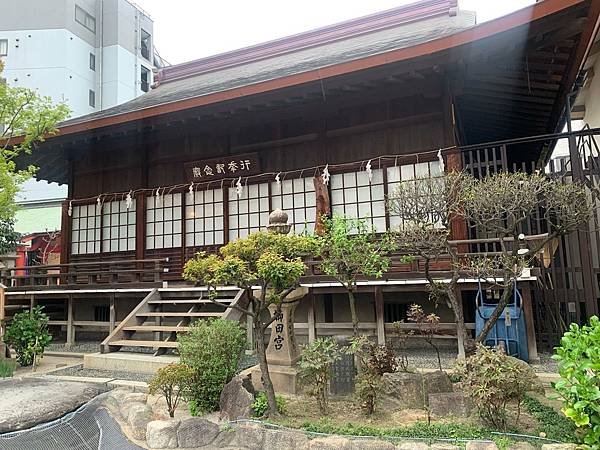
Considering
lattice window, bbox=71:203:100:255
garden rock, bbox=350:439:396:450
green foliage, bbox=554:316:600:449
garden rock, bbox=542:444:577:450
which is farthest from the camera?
lattice window, bbox=71:203:100:255

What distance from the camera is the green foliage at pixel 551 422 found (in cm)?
365

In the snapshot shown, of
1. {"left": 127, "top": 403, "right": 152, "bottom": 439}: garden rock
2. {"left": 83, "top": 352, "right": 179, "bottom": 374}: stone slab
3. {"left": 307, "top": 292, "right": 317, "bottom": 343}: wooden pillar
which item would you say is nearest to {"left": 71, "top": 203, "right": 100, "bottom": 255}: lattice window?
{"left": 83, "top": 352, "right": 179, "bottom": 374}: stone slab

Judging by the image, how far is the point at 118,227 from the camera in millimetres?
11281

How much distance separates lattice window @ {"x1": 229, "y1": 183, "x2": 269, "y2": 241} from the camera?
9633mm

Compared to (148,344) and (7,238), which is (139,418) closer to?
(148,344)

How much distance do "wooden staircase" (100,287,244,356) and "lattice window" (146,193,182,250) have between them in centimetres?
186

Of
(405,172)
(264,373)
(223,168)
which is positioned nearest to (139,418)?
(264,373)

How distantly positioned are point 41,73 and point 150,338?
2470 centimetres

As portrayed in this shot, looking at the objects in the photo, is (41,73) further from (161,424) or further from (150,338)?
(161,424)

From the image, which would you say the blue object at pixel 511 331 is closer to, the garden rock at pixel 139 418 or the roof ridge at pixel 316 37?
the garden rock at pixel 139 418

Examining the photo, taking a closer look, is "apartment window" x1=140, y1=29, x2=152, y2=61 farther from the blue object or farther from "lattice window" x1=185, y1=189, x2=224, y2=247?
the blue object

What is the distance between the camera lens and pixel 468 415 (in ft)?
14.0

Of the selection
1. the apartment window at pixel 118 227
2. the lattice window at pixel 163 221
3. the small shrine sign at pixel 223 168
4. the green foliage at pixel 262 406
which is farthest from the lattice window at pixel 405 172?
the apartment window at pixel 118 227

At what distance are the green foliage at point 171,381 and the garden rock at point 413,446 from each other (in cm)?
243
